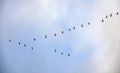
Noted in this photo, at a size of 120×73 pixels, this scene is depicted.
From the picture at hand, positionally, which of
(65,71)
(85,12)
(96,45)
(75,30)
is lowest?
(65,71)

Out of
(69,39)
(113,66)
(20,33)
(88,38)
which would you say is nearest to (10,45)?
(20,33)

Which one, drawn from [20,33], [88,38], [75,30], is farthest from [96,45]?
[20,33]

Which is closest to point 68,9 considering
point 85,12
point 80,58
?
point 85,12

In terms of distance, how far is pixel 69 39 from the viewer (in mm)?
2430

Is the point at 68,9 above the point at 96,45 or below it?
above

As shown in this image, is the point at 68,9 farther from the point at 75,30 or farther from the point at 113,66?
the point at 113,66

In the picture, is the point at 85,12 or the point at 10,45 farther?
the point at 10,45

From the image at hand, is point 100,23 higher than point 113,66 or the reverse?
higher

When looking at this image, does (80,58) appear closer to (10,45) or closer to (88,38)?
(88,38)

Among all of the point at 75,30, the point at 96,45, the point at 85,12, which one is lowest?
the point at 96,45

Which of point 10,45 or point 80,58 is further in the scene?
point 10,45

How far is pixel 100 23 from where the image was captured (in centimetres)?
236

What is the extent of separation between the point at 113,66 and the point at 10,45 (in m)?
1.06

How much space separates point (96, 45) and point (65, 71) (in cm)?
39
